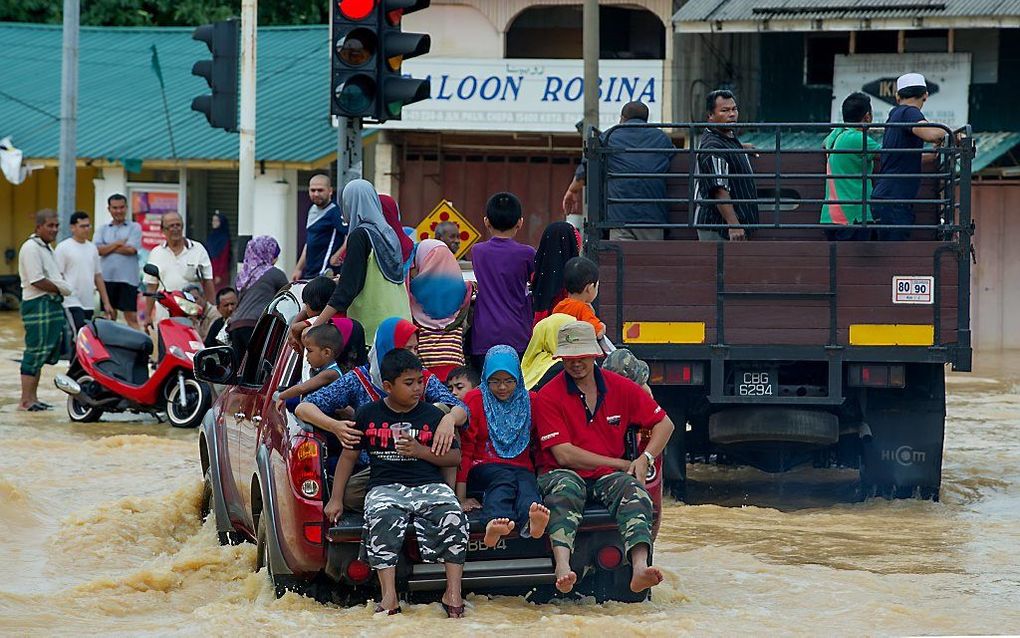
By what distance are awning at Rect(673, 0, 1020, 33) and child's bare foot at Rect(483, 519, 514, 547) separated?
48.4 feet

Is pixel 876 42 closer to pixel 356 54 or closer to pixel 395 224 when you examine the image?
pixel 356 54

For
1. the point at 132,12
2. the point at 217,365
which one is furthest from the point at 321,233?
the point at 132,12

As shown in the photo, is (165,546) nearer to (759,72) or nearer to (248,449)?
(248,449)

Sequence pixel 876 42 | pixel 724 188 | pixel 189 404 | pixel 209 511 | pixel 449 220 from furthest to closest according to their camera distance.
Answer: pixel 876 42 < pixel 449 220 < pixel 189 404 < pixel 724 188 < pixel 209 511

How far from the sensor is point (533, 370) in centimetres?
785

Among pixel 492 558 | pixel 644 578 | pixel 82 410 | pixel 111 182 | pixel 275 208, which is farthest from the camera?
pixel 111 182

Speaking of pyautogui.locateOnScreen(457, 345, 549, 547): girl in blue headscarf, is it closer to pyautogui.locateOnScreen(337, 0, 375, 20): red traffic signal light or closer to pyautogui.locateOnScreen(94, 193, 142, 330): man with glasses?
pyautogui.locateOnScreen(337, 0, 375, 20): red traffic signal light

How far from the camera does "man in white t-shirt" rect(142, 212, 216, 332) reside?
14.9 meters

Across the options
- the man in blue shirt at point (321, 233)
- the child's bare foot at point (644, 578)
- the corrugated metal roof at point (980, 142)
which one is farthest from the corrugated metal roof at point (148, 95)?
the child's bare foot at point (644, 578)

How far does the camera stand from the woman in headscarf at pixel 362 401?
6.79m

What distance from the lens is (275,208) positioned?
25219 millimetres

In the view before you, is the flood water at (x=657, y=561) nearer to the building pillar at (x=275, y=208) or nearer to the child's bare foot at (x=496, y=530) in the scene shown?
the child's bare foot at (x=496, y=530)

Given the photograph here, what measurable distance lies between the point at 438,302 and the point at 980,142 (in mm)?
14823

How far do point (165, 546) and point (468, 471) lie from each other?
9.36 ft
